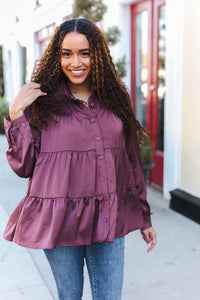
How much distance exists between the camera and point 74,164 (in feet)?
5.55

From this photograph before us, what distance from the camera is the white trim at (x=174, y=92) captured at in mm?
4383

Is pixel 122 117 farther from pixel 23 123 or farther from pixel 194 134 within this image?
pixel 194 134

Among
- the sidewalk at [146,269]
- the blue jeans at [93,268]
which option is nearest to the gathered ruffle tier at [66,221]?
the blue jeans at [93,268]

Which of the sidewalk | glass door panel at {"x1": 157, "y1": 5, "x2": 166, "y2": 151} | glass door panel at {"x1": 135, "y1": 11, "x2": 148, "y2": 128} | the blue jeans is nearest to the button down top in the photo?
the blue jeans

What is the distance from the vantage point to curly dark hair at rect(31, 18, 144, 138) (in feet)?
5.70

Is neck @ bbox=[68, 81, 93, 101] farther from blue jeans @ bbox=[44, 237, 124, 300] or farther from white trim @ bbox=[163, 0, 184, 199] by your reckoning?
white trim @ bbox=[163, 0, 184, 199]

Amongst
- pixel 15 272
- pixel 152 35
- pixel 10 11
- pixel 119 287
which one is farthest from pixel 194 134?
pixel 10 11

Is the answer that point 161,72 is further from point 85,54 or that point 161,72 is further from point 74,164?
point 74,164

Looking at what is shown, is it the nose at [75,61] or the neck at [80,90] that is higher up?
the nose at [75,61]

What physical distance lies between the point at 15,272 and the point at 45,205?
5.88 ft

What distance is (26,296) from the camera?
2.84m

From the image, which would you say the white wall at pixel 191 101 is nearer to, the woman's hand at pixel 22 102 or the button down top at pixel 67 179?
the button down top at pixel 67 179

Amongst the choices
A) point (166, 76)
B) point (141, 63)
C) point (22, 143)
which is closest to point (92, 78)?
point (22, 143)

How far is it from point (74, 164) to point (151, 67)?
404 centimetres
